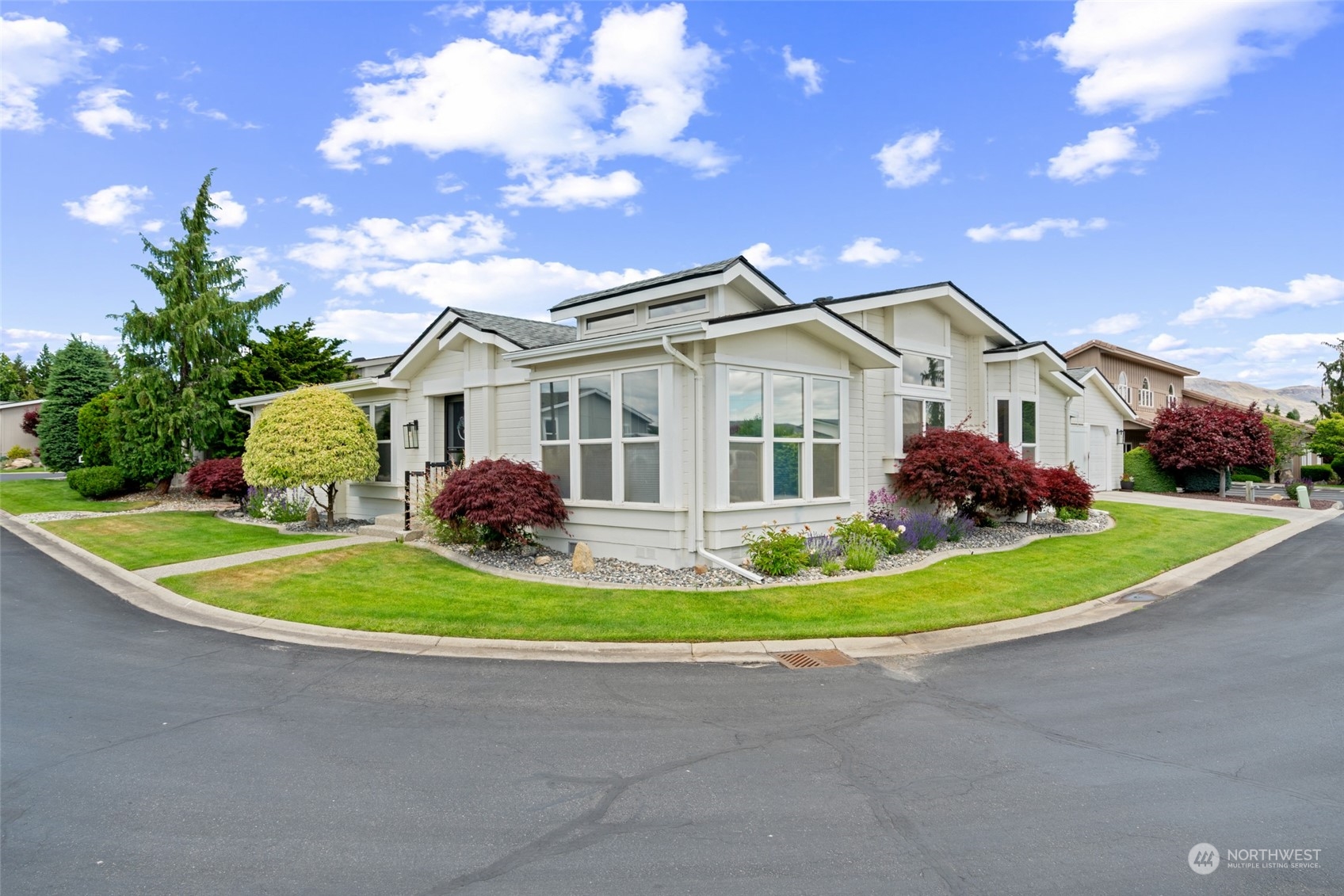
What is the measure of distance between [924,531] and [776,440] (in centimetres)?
A: 391

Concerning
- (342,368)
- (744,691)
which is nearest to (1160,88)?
(744,691)

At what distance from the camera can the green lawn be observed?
8094 millimetres

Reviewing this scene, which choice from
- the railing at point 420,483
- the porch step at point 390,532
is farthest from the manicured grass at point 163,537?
the railing at point 420,483

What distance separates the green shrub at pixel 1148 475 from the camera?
1083 inches

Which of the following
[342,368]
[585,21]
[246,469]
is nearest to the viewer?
[585,21]

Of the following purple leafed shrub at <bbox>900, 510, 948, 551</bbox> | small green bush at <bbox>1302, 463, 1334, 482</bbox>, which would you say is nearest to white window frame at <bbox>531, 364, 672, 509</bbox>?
purple leafed shrub at <bbox>900, 510, 948, 551</bbox>

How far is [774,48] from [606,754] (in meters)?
14.1

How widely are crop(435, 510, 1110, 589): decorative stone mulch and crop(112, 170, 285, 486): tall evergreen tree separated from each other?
49.0 feet

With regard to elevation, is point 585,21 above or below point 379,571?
above

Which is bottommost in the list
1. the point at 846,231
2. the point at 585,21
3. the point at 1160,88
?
the point at 846,231

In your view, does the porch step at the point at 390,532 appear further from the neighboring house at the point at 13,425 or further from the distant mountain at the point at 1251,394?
the distant mountain at the point at 1251,394

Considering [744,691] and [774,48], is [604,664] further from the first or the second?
[774,48]

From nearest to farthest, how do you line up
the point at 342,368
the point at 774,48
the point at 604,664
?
1. the point at 604,664
2. the point at 774,48
3. the point at 342,368

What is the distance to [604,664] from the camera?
22.8ft
